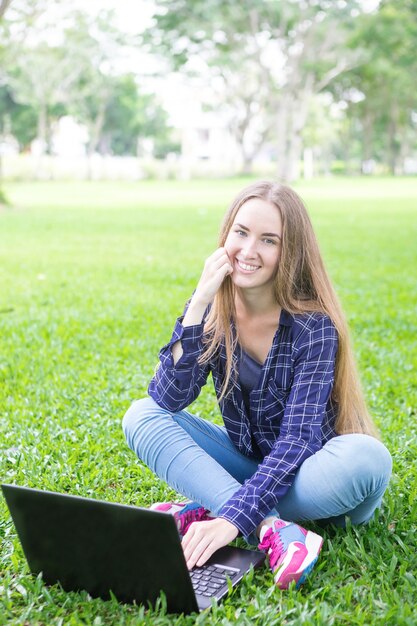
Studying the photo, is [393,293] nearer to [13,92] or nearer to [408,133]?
[13,92]

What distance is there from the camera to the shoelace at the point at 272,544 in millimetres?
2439

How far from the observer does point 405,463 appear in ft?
11.4

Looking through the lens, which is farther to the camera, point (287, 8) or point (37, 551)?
point (287, 8)

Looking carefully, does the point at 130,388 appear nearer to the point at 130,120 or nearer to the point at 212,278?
the point at 212,278

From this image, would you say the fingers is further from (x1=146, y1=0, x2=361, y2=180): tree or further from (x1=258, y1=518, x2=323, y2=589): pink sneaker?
(x1=146, y1=0, x2=361, y2=180): tree

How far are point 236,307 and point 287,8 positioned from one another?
1015 inches

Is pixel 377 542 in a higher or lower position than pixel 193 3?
lower

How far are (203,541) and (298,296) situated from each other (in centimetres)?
85

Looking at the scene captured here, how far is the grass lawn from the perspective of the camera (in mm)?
2324

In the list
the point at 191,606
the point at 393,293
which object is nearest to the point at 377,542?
the point at 191,606

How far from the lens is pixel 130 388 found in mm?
4527

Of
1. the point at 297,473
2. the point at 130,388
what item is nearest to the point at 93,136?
the point at 130,388

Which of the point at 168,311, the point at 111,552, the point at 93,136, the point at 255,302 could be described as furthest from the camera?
the point at 93,136

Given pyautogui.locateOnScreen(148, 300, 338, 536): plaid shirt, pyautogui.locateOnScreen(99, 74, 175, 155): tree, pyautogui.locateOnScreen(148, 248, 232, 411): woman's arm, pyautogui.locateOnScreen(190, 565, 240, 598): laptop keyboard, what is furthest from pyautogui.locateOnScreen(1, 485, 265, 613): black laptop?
pyautogui.locateOnScreen(99, 74, 175, 155): tree
